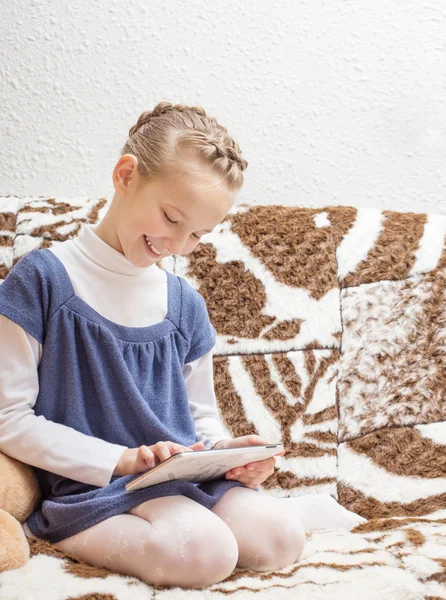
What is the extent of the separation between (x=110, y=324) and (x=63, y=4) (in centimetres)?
99

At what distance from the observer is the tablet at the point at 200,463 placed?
34.7 inches

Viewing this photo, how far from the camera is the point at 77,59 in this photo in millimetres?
1729

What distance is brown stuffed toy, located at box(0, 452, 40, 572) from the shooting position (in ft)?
2.85

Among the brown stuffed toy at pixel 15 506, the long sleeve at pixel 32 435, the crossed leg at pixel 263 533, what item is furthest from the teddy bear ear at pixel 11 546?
the crossed leg at pixel 263 533

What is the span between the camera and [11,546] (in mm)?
873

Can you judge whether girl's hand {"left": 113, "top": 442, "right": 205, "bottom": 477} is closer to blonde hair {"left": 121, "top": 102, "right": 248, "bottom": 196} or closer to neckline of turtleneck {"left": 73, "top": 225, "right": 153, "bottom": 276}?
neckline of turtleneck {"left": 73, "top": 225, "right": 153, "bottom": 276}

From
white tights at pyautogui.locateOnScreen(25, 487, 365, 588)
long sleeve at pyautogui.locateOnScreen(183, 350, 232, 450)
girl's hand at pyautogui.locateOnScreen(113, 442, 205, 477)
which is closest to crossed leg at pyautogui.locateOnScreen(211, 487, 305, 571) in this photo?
white tights at pyautogui.locateOnScreen(25, 487, 365, 588)

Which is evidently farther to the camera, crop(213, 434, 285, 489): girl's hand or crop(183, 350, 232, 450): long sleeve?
crop(183, 350, 232, 450): long sleeve

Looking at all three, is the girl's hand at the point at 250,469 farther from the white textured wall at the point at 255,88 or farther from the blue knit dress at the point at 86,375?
the white textured wall at the point at 255,88

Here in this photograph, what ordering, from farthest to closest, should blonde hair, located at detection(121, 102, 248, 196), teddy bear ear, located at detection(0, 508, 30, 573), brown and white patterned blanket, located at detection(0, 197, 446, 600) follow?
1. brown and white patterned blanket, located at detection(0, 197, 446, 600)
2. blonde hair, located at detection(121, 102, 248, 196)
3. teddy bear ear, located at detection(0, 508, 30, 573)

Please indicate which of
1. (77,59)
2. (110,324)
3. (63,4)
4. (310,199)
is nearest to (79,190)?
(77,59)

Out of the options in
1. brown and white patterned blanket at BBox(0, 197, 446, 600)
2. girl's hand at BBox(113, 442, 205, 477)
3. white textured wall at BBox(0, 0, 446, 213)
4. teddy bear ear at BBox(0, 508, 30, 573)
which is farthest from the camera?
white textured wall at BBox(0, 0, 446, 213)

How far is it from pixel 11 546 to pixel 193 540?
0.22 metres

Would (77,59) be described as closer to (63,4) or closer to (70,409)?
(63,4)
